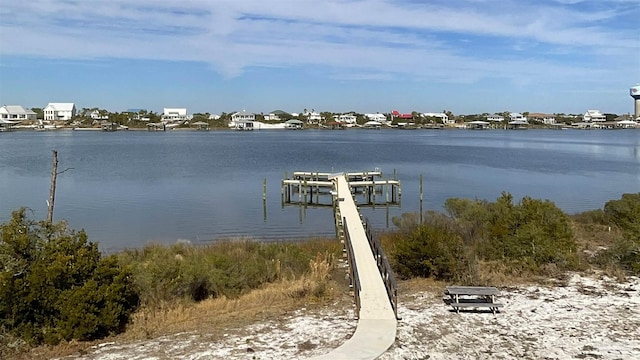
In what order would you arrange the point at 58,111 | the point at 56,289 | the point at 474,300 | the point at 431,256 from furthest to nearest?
the point at 58,111
the point at 431,256
the point at 474,300
the point at 56,289

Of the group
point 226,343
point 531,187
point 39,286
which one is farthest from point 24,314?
point 531,187

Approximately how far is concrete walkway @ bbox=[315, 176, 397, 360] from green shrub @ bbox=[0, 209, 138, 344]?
4376 mm

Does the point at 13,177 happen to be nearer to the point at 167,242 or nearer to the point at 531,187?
the point at 167,242

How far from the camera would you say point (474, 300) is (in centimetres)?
1156

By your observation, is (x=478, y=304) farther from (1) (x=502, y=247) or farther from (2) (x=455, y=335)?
(1) (x=502, y=247)

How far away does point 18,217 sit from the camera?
10805 millimetres

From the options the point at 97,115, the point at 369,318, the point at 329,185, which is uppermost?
the point at 97,115

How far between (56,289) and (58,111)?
180 metres

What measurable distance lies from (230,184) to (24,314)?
32469 mm

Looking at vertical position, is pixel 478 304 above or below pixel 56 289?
below

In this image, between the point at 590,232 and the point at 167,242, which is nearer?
the point at 590,232

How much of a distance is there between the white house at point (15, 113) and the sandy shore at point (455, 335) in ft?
587

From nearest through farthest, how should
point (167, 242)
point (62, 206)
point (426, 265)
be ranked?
point (426, 265) < point (167, 242) < point (62, 206)

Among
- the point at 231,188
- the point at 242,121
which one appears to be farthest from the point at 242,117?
the point at 231,188
